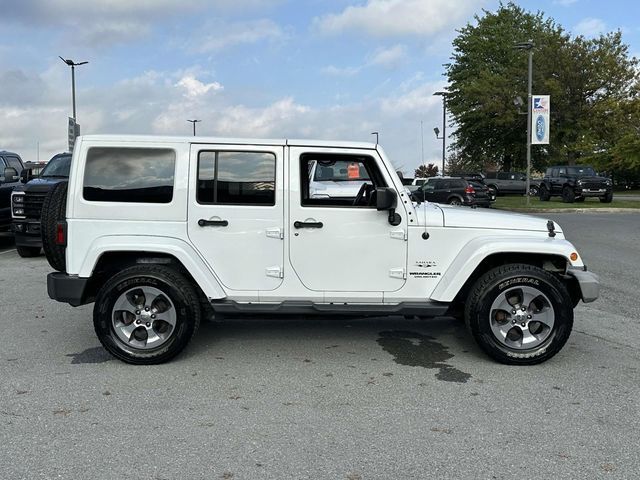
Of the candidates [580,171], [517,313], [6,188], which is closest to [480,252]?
[517,313]

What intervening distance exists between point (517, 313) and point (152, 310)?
3.00m

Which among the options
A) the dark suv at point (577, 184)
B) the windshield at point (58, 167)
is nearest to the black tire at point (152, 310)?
the windshield at point (58, 167)

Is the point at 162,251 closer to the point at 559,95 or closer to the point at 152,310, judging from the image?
the point at 152,310

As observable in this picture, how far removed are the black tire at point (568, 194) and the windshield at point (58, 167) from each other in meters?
24.0

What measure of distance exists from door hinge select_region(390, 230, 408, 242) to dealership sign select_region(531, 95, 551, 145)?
22.8m

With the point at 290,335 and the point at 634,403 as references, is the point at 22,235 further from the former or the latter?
the point at 634,403

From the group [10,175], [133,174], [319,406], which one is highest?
[10,175]

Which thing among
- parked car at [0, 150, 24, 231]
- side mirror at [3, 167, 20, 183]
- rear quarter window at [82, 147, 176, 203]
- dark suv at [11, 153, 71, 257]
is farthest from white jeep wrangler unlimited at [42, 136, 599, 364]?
parked car at [0, 150, 24, 231]

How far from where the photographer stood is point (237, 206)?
4859 mm

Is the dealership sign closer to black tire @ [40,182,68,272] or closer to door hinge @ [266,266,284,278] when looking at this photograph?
door hinge @ [266,266,284,278]

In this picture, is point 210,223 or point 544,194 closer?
point 210,223

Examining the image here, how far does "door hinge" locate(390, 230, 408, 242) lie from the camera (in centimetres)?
488

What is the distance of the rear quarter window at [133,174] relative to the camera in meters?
4.86

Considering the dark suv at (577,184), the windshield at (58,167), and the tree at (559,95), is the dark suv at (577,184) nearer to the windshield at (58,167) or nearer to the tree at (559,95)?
the tree at (559,95)
